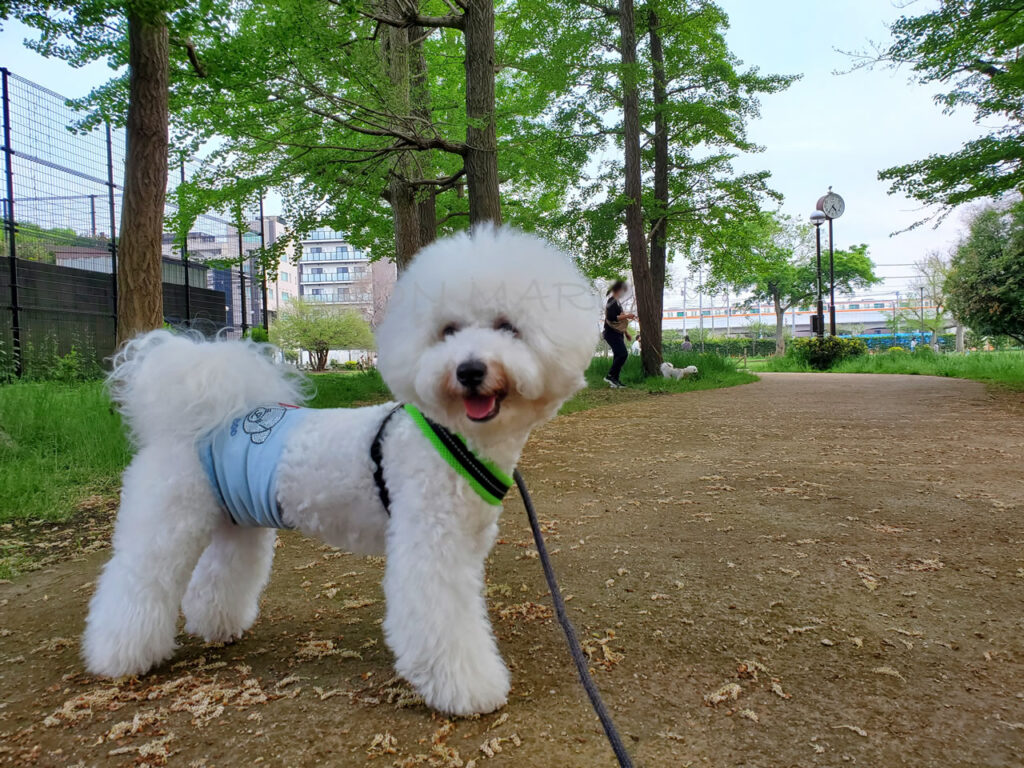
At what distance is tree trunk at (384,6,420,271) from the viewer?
5.92 m

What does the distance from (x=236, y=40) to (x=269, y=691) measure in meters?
4.35

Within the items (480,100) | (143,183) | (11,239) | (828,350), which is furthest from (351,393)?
(828,350)

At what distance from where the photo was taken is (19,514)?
3588 millimetres

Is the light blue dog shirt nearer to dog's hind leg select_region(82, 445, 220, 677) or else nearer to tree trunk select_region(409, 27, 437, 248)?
dog's hind leg select_region(82, 445, 220, 677)

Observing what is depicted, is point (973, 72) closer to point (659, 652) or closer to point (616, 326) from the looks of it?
point (616, 326)

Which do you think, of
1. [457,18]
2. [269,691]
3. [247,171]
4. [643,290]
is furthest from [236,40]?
[643,290]

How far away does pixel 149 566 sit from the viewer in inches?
76.4

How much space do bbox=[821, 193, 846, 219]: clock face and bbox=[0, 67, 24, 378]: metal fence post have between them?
18517 mm

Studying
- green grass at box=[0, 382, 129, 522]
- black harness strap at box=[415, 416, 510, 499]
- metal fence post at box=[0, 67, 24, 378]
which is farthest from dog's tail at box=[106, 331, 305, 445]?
metal fence post at box=[0, 67, 24, 378]

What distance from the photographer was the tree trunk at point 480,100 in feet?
19.5

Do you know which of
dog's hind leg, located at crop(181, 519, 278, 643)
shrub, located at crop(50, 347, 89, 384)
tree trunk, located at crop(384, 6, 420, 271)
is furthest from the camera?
shrub, located at crop(50, 347, 89, 384)

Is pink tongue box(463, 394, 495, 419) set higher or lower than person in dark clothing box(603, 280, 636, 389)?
lower

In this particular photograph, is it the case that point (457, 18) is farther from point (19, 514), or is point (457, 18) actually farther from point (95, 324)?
point (95, 324)

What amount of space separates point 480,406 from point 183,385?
3.49ft
